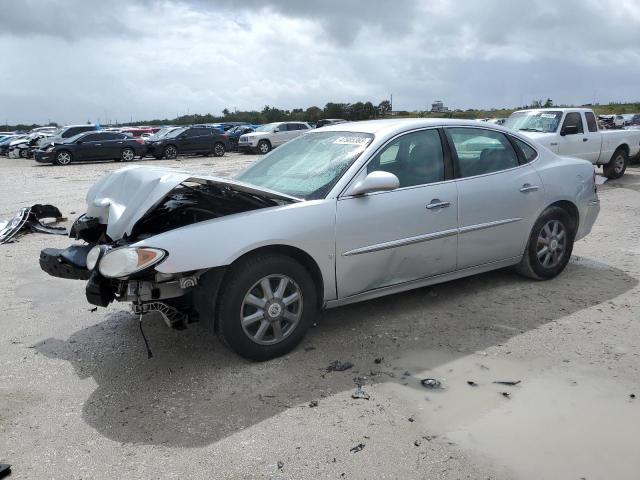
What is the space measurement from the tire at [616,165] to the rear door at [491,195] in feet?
34.6

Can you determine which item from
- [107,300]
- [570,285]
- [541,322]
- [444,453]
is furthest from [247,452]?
[570,285]

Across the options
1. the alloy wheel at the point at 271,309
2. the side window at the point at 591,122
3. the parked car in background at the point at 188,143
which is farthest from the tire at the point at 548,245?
the parked car in background at the point at 188,143

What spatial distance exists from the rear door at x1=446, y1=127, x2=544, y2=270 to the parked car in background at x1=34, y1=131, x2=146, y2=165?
22.9 metres

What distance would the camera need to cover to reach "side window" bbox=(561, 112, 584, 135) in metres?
12.7

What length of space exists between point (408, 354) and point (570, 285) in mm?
2352

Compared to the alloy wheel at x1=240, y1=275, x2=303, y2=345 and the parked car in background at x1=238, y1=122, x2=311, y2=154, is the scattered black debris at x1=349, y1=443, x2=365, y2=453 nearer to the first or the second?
the alloy wheel at x1=240, y1=275, x2=303, y2=345

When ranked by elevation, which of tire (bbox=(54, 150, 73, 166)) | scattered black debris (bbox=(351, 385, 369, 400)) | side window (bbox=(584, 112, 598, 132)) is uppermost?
side window (bbox=(584, 112, 598, 132))

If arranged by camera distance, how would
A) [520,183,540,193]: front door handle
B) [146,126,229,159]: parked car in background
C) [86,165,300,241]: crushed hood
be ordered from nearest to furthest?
[86,165,300,241]: crushed hood < [520,183,540,193]: front door handle < [146,126,229,159]: parked car in background

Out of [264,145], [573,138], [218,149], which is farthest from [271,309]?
[264,145]

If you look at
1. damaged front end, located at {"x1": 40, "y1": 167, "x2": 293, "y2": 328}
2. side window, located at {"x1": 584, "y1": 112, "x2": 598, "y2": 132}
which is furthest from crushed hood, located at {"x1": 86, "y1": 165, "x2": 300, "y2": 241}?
side window, located at {"x1": 584, "y1": 112, "x2": 598, "y2": 132}

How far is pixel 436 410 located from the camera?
130 inches

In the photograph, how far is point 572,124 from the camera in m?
13.0

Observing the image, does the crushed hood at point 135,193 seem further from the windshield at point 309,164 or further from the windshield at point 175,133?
the windshield at point 175,133

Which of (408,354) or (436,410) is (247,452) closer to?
(436,410)
